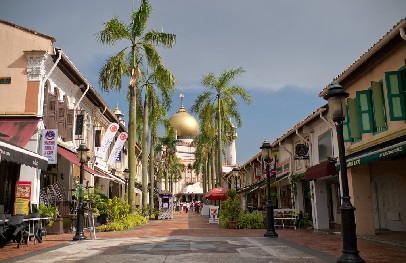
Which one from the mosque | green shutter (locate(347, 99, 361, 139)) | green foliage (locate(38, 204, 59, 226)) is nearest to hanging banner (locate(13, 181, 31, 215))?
green foliage (locate(38, 204, 59, 226))

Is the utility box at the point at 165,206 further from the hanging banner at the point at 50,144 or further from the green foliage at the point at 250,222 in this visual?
the hanging banner at the point at 50,144

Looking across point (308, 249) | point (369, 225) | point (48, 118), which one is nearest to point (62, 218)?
point (48, 118)

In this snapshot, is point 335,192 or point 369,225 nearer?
point 369,225

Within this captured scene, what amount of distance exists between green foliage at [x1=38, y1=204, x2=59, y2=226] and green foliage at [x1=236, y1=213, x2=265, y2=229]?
30.2 feet

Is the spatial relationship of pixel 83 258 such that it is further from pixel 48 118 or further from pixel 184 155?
pixel 184 155

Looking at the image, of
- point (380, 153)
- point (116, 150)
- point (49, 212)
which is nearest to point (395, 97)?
point (380, 153)

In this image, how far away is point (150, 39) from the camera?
2359cm

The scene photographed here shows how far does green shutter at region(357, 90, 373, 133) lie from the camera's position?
12.7 metres

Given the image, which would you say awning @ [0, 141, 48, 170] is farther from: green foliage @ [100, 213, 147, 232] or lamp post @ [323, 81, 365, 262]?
lamp post @ [323, 81, 365, 262]

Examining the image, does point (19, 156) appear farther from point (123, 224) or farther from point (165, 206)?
point (165, 206)

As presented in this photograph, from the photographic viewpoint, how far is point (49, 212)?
1603 centimetres

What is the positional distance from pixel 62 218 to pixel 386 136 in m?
13.5

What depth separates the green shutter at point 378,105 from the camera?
12039mm

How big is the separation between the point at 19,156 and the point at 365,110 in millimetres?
10848
